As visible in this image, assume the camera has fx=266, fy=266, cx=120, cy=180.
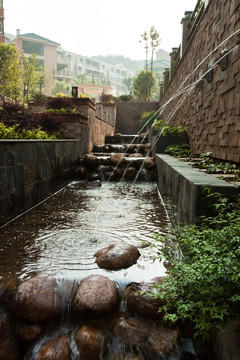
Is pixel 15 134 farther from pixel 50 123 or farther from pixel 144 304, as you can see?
pixel 144 304

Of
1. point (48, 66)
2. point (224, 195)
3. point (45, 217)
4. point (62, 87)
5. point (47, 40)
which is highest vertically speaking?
point (47, 40)

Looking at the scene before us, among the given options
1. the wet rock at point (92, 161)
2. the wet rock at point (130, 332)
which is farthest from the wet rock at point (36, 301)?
the wet rock at point (92, 161)

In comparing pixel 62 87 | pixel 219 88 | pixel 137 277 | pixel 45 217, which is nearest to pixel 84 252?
pixel 137 277

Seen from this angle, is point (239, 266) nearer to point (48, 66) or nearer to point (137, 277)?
point (137, 277)

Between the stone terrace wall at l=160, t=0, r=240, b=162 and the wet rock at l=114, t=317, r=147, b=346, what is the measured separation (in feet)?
8.76

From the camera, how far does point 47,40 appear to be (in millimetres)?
47062

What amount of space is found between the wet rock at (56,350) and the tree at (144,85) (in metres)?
23.8

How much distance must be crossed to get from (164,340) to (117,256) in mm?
918

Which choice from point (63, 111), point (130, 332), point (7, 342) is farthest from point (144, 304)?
point (63, 111)

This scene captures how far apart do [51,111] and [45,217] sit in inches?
191

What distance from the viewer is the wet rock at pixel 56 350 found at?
175 centimetres

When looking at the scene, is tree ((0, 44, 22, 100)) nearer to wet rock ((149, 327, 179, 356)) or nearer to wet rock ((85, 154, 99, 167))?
wet rock ((85, 154, 99, 167))

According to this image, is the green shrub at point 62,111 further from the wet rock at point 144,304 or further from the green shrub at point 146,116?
the green shrub at point 146,116

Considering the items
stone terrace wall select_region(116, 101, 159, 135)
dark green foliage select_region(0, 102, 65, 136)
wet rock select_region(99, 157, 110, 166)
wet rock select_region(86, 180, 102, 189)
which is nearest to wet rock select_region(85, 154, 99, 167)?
wet rock select_region(99, 157, 110, 166)
